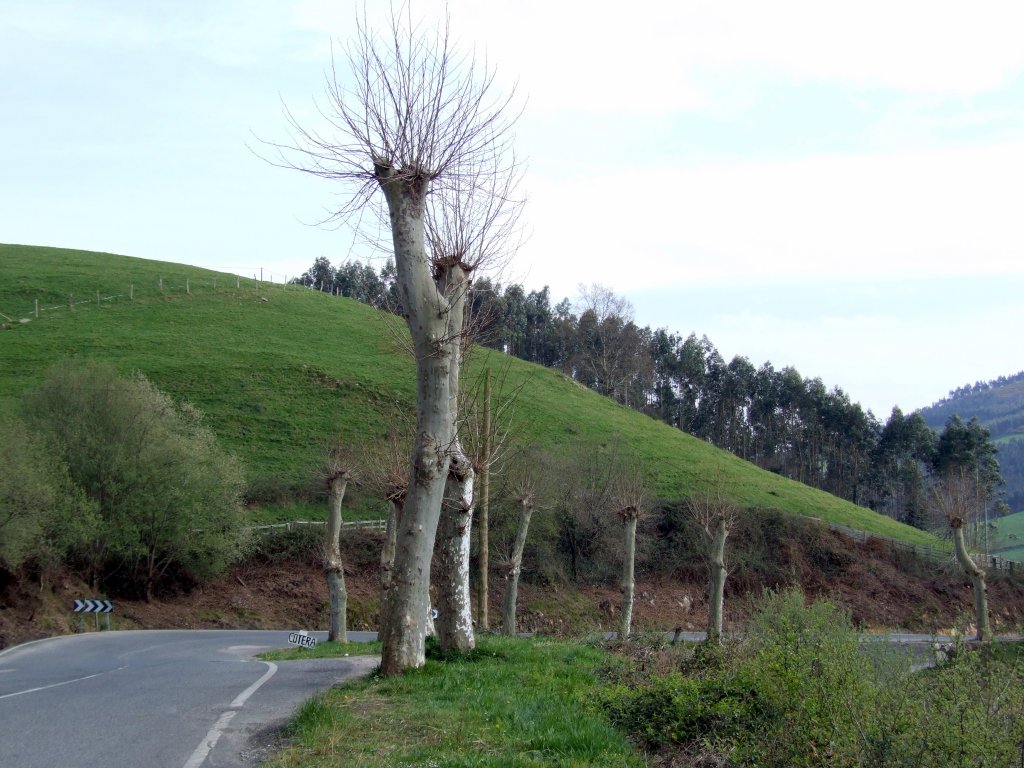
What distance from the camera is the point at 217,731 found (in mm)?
8344

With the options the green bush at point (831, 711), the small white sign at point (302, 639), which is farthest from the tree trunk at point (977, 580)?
the green bush at point (831, 711)

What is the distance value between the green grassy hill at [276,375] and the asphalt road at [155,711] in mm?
31176

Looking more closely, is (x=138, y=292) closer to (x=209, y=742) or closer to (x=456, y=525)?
(x=456, y=525)

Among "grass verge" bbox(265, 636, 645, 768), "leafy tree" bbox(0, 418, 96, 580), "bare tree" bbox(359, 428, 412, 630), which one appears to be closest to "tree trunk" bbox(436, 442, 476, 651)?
"grass verge" bbox(265, 636, 645, 768)

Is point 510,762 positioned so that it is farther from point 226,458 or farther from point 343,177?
point 226,458

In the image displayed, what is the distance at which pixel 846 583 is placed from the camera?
53125 millimetres

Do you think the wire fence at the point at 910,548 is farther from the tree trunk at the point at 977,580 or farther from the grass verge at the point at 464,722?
the grass verge at the point at 464,722

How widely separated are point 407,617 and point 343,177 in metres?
5.72

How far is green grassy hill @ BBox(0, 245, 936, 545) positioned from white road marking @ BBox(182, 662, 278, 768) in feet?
116

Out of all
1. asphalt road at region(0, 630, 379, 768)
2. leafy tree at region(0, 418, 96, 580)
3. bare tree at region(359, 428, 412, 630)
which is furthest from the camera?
leafy tree at region(0, 418, 96, 580)

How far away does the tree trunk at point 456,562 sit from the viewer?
12117 millimetres

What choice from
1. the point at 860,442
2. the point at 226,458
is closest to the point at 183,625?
the point at 226,458

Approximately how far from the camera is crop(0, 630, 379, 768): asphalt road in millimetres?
7508

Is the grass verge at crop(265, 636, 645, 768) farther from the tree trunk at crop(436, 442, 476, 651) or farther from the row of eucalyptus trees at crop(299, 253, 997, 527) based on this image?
the row of eucalyptus trees at crop(299, 253, 997, 527)
